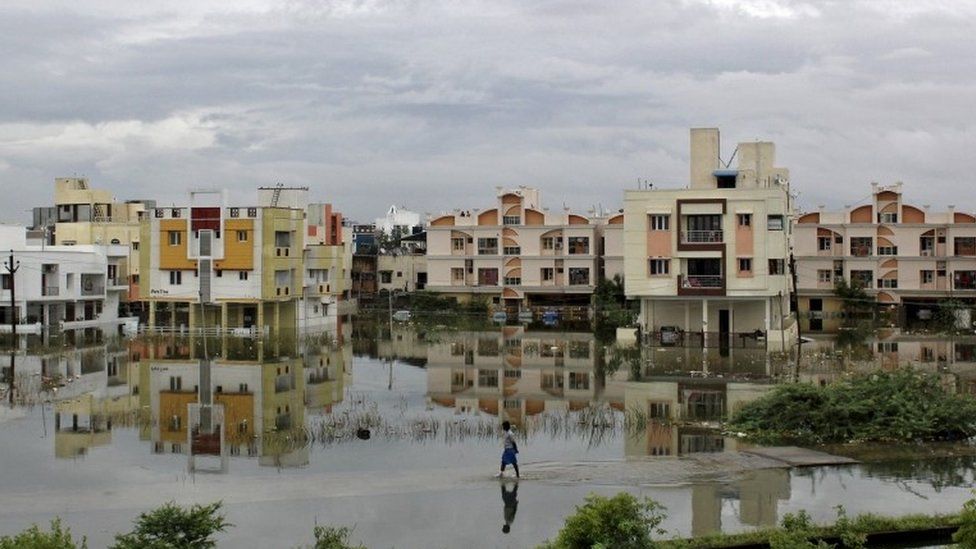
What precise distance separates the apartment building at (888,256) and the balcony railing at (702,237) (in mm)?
14340

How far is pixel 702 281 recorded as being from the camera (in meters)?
42.4

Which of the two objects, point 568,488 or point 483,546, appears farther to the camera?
point 568,488

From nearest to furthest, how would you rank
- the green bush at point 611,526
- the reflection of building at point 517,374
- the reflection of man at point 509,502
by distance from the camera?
the green bush at point 611,526 → the reflection of man at point 509,502 → the reflection of building at point 517,374

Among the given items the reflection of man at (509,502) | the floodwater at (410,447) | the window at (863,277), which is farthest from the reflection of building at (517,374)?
the window at (863,277)

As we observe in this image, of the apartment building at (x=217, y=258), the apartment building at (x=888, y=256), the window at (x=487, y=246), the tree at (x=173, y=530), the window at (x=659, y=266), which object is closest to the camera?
the tree at (x=173, y=530)

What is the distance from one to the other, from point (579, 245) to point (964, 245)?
66.2 feet

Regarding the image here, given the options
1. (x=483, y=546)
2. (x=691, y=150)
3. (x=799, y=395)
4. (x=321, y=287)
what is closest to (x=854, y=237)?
(x=691, y=150)

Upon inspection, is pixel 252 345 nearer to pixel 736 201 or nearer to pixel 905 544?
pixel 736 201

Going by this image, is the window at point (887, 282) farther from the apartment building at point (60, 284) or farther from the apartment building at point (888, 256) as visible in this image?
the apartment building at point (60, 284)

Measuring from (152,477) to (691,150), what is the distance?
106ft

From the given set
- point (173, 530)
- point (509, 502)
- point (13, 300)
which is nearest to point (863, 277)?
point (13, 300)

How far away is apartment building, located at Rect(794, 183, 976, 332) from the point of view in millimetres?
56219

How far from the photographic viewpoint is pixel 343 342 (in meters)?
43.8

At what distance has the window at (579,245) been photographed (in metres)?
61.3
